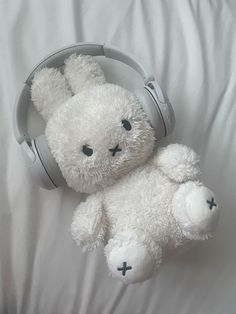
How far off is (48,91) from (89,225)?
177mm

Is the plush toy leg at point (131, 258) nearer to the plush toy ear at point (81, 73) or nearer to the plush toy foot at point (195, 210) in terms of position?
the plush toy foot at point (195, 210)

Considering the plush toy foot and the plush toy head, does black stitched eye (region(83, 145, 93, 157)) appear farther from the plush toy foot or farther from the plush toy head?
the plush toy foot

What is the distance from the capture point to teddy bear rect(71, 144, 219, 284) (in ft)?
1.82

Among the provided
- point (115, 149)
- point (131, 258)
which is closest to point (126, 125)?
point (115, 149)

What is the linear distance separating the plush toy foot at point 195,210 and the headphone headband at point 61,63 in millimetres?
153

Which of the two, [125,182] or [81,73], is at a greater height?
[81,73]

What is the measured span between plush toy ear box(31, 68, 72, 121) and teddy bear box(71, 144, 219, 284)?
13 centimetres

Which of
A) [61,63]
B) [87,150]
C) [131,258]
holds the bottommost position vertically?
[131,258]

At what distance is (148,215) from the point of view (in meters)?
0.58

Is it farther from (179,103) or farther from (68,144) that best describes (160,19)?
(68,144)

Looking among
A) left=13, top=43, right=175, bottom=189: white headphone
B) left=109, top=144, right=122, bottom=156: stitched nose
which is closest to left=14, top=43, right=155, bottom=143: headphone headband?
left=13, top=43, right=175, bottom=189: white headphone

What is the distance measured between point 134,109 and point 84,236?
0.52ft

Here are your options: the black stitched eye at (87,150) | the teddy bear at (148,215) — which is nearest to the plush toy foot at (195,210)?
the teddy bear at (148,215)

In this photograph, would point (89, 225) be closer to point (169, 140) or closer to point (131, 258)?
point (131, 258)
